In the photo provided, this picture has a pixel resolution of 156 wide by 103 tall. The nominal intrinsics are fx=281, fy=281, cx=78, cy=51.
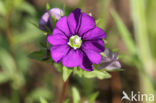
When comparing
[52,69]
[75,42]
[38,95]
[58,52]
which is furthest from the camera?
[52,69]

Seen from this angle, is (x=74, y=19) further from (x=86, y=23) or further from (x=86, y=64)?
(x=86, y=64)

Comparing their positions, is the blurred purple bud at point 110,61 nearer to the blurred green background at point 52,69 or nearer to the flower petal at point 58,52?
the flower petal at point 58,52

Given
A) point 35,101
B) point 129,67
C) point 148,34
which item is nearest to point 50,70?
point 35,101

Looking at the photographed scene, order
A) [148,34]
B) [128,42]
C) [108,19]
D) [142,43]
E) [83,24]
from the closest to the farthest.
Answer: [83,24] < [128,42] < [142,43] < [148,34] < [108,19]

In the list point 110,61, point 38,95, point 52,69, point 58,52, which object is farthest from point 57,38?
point 52,69

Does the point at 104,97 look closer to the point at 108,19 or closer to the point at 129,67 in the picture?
the point at 129,67

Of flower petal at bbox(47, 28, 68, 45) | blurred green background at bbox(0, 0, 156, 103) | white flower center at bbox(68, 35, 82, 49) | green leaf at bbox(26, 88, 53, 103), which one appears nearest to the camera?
flower petal at bbox(47, 28, 68, 45)

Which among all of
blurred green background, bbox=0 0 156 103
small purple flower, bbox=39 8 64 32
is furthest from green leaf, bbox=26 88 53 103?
small purple flower, bbox=39 8 64 32

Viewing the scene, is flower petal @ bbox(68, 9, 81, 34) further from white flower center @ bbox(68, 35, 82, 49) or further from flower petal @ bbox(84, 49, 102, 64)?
flower petal @ bbox(84, 49, 102, 64)
